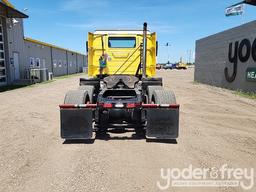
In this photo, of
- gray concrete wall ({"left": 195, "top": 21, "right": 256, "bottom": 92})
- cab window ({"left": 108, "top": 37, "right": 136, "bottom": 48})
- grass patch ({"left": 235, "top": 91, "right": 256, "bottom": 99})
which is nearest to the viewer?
cab window ({"left": 108, "top": 37, "right": 136, "bottom": 48})

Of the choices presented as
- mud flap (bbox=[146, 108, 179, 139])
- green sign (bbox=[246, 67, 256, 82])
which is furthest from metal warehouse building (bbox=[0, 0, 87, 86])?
mud flap (bbox=[146, 108, 179, 139])

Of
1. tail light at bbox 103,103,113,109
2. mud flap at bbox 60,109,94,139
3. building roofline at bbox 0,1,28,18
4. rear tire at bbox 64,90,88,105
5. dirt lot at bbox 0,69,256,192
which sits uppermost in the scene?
building roofline at bbox 0,1,28,18

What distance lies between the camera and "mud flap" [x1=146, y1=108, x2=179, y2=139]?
20.2ft

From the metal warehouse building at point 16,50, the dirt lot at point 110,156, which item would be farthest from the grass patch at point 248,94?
the metal warehouse building at point 16,50

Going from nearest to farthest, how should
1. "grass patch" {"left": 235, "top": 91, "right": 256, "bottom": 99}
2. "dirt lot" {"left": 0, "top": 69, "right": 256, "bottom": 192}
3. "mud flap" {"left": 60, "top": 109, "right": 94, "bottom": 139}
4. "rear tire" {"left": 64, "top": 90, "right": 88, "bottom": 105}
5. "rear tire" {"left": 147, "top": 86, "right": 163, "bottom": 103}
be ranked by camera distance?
"dirt lot" {"left": 0, "top": 69, "right": 256, "bottom": 192}
"mud flap" {"left": 60, "top": 109, "right": 94, "bottom": 139}
"rear tire" {"left": 64, "top": 90, "right": 88, "bottom": 105}
"rear tire" {"left": 147, "top": 86, "right": 163, "bottom": 103}
"grass patch" {"left": 235, "top": 91, "right": 256, "bottom": 99}

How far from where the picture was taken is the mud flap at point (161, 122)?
616 cm

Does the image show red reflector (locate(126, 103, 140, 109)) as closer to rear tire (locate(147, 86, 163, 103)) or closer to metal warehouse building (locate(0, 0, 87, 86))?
rear tire (locate(147, 86, 163, 103))

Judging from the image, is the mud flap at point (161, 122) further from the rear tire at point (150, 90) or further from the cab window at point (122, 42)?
the cab window at point (122, 42)

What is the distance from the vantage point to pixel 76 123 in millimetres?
6184

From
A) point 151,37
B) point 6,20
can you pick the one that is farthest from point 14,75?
point 151,37

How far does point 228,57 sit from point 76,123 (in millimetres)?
15902

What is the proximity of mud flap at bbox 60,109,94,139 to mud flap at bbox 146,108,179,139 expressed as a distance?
4.49 feet

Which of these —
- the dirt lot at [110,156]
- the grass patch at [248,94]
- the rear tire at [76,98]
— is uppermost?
the rear tire at [76,98]

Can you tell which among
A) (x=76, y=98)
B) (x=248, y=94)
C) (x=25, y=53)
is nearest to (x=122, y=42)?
(x=76, y=98)
